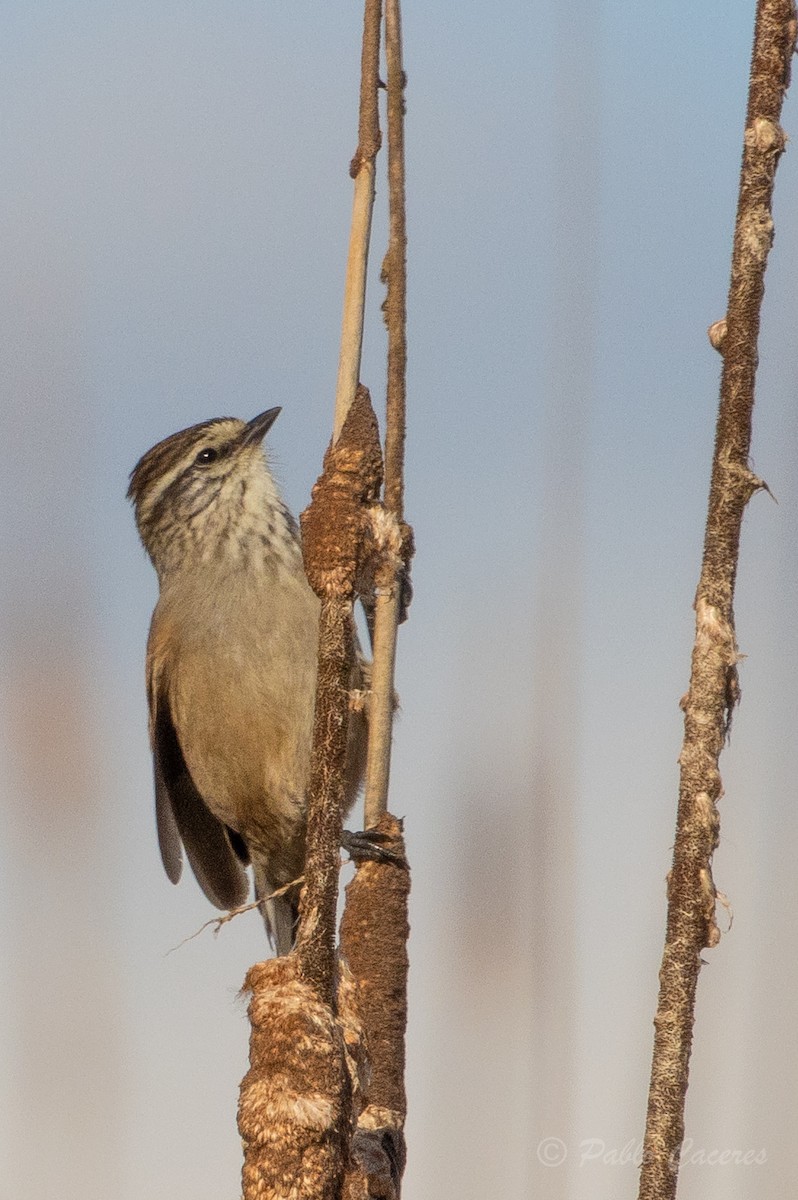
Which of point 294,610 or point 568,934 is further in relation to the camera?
point 294,610

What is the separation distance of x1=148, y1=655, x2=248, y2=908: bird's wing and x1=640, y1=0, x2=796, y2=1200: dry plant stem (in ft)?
9.51

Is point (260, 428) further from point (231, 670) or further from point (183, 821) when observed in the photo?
point (183, 821)

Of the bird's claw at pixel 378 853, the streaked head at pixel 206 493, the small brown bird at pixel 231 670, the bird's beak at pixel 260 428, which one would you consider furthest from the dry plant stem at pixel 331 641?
the bird's beak at pixel 260 428

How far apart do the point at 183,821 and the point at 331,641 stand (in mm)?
3338

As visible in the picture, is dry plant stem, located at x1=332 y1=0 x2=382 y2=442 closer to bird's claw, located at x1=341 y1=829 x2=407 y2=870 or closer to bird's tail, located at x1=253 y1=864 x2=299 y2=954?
bird's claw, located at x1=341 y1=829 x2=407 y2=870

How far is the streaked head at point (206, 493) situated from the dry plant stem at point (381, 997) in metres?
2.43

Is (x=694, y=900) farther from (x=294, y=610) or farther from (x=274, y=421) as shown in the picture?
(x=274, y=421)

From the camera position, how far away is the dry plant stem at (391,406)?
5.93 ft

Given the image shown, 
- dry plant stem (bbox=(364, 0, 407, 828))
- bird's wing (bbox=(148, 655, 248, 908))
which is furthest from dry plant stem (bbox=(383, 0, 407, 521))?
bird's wing (bbox=(148, 655, 248, 908))

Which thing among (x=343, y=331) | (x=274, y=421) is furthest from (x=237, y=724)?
(x=343, y=331)

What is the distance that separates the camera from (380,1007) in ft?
5.88

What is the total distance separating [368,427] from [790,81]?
57cm

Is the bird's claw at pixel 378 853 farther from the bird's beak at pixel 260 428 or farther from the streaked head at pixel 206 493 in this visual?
the bird's beak at pixel 260 428

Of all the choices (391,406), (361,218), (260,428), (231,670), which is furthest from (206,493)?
(361,218)
